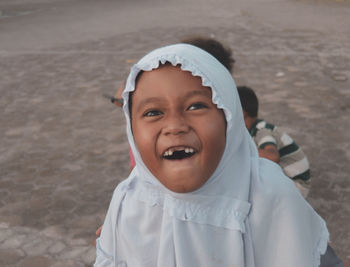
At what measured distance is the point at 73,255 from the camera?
3582 millimetres

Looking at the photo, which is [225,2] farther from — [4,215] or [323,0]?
[4,215]

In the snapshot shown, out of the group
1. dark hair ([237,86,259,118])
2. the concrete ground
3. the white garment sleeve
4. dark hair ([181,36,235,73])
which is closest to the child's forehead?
the white garment sleeve

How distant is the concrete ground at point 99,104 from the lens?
3977mm

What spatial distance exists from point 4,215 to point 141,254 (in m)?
2.94

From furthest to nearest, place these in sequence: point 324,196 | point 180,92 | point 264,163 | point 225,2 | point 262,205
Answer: point 225,2 → point 324,196 → point 264,163 → point 262,205 → point 180,92

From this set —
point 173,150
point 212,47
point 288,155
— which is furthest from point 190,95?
point 288,155

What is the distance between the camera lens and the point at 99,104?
22.4 feet

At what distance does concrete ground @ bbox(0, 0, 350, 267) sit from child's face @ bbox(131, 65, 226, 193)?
238cm

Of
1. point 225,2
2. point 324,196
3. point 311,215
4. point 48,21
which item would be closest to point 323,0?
point 225,2

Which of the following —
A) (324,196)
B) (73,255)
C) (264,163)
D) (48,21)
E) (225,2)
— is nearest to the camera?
(264,163)

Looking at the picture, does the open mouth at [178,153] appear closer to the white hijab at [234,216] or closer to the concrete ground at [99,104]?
the white hijab at [234,216]

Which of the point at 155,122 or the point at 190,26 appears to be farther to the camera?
the point at 190,26

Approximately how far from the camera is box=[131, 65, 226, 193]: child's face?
4.33 feet

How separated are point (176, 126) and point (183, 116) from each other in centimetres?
5
